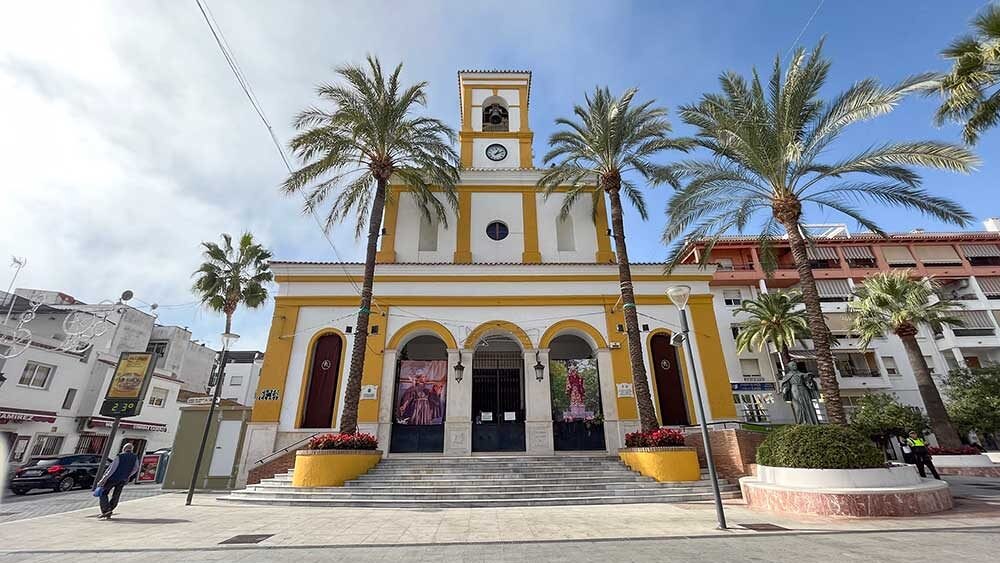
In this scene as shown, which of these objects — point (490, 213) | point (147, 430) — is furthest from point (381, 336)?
point (147, 430)

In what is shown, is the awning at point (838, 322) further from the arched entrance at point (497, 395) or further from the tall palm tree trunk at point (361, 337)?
the tall palm tree trunk at point (361, 337)

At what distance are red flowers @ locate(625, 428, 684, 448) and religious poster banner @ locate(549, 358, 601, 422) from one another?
3064mm

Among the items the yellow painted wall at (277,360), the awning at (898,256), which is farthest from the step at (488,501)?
the awning at (898,256)

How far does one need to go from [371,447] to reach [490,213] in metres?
11.5

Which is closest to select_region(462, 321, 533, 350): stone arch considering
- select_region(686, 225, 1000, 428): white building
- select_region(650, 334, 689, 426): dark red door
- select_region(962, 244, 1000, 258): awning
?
select_region(650, 334, 689, 426): dark red door

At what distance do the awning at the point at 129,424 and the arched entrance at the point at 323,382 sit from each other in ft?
67.8

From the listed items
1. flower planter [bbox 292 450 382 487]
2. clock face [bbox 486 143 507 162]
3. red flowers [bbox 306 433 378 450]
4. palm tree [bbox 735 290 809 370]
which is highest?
clock face [bbox 486 143 507 162]

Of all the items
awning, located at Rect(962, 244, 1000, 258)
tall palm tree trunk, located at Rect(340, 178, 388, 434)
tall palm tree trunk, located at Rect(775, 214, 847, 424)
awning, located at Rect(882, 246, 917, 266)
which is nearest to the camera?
tall palm tree trunk, located at Rect(775, 214, 847, 424)

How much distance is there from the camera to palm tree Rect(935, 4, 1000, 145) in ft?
34.2

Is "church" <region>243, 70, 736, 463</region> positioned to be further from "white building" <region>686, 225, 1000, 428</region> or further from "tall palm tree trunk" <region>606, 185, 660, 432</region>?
"white building" <region>686, 225, 1000, 428</region>

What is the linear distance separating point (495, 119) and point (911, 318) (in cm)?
2466

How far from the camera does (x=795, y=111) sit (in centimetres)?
1226

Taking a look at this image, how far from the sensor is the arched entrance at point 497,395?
1578cm

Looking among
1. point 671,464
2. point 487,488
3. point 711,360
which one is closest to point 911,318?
point 711,360
